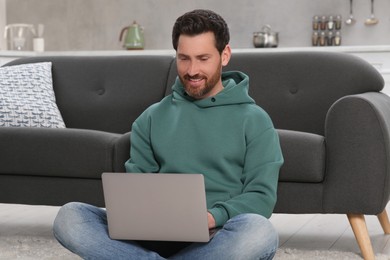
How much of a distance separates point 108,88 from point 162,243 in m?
1.80

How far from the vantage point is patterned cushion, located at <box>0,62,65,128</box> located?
364cm

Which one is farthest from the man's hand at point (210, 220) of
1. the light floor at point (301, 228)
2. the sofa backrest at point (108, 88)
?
the sofa backrest at point (108, 88)

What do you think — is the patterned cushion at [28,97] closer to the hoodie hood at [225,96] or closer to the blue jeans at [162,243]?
the hoodie hood at [225,96]

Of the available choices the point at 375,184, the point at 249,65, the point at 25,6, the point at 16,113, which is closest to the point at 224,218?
the point at 375,184

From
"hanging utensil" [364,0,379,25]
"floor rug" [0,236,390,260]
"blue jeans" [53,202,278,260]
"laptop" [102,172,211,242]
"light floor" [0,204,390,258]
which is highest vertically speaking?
"hanging utensil" [364,0,379,25]

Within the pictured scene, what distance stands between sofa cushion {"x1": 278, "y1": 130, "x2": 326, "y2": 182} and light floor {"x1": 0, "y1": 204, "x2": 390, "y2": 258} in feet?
1.26

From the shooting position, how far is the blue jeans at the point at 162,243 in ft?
6.25

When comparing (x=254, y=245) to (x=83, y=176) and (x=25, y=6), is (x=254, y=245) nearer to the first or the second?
(x=83, y=176)

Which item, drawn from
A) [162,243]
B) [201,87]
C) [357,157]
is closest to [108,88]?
[357,157]

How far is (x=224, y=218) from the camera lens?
201cm

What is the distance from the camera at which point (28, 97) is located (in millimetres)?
3709

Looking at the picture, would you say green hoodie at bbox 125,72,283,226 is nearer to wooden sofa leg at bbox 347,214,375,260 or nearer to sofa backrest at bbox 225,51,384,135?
wooden sofa leg at bbox 347,214,375,260

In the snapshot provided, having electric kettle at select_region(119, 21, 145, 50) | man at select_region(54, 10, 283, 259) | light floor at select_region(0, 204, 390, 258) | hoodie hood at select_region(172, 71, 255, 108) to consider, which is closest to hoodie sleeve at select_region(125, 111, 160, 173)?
man at select_region(54, 10, 283, 259)

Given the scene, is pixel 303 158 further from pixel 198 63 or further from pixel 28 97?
pixel 28 97
